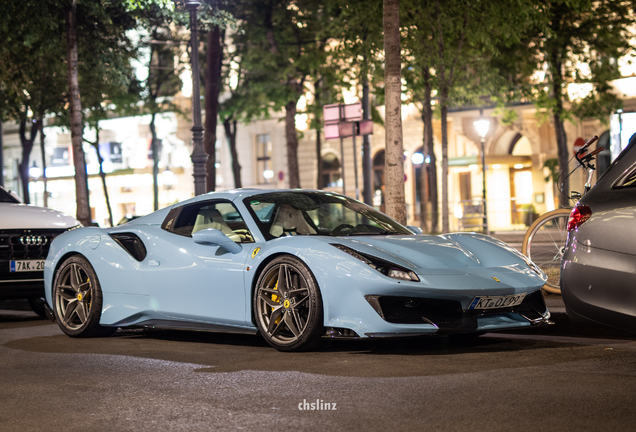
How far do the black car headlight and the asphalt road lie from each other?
1.86ft

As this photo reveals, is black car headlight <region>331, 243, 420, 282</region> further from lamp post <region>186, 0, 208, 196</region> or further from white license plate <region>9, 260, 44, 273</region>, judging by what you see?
lamp post <region>186, 0, 208, 196</region>

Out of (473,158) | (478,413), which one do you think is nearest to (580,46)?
(473,158)

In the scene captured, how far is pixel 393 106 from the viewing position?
1120 cm

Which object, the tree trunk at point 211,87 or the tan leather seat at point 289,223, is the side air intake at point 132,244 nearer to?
the tan leather seat at point 289,223

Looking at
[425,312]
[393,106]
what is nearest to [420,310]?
[425,312]

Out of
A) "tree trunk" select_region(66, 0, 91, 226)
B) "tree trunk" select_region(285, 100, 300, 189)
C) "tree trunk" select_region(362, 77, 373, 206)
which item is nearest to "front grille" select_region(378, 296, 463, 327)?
"tree trunk" select_region(66, 0, 91, 226)

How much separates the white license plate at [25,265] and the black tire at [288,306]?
4.10 metres

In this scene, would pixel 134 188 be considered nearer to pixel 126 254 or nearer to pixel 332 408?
pixel 126 254

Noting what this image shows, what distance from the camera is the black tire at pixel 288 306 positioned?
241 inches

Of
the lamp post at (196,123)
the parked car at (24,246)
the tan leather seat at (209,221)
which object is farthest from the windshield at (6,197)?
the lamp post at (196,123)

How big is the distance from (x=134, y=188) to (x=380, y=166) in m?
19.2

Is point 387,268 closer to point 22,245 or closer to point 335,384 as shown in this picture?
point 335,384

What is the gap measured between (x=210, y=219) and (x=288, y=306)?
1544 mm

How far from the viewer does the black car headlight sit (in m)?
5.90
